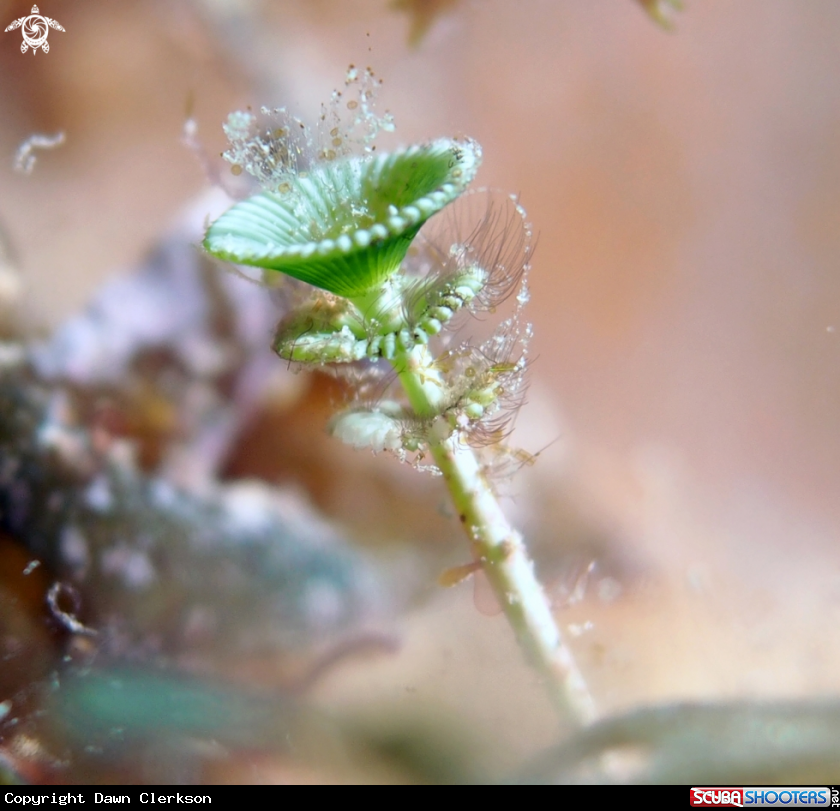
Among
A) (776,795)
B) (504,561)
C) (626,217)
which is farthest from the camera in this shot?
(626,217)

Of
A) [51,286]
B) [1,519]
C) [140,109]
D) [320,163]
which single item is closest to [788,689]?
[320,163]

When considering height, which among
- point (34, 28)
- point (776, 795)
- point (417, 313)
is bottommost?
point (776, 795)

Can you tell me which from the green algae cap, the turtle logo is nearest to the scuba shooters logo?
the green algae cap

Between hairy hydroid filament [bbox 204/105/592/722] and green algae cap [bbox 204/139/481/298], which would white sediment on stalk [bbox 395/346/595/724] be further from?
green algae cap [bbox 204/139/481/298]

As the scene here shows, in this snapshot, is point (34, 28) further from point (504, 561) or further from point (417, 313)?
point (504, 561)

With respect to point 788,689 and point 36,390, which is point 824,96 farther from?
point 36,390

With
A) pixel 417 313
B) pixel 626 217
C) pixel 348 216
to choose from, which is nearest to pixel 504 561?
pixel 417 313
